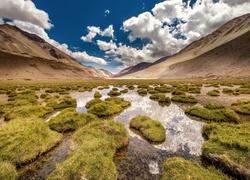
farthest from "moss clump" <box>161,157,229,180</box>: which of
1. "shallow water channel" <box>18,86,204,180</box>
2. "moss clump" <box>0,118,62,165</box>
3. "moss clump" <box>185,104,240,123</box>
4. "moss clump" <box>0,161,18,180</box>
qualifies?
"moss clump" <box>185,104,240,123</box>

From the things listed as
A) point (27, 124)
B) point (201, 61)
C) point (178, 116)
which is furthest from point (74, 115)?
point (201, 61)

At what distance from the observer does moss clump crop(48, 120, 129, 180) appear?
6.36m

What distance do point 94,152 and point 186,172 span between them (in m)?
4.78

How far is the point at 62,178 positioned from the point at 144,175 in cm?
407

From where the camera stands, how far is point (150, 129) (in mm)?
12023

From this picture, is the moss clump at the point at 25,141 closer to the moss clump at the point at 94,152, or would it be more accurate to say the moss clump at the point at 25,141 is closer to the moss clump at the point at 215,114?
the moss clump at the point at 94,152

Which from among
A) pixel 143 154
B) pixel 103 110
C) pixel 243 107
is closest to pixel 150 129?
pixel 143 154

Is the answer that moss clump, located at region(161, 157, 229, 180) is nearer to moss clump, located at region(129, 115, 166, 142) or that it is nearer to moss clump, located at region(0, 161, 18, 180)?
moss clump, located at region(129, 115, 166, 142)

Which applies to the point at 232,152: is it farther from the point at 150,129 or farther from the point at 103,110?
the point at 103,110

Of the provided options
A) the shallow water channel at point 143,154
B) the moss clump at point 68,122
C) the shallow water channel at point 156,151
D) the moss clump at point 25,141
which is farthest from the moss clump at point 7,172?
the moss clump at point 68,122

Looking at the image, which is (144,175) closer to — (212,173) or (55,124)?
(212,173)

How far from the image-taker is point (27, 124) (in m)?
10.8

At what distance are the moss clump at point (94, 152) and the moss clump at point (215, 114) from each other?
10362 mm

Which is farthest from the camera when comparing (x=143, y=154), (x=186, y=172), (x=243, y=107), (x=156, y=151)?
(x=243, y=107)
